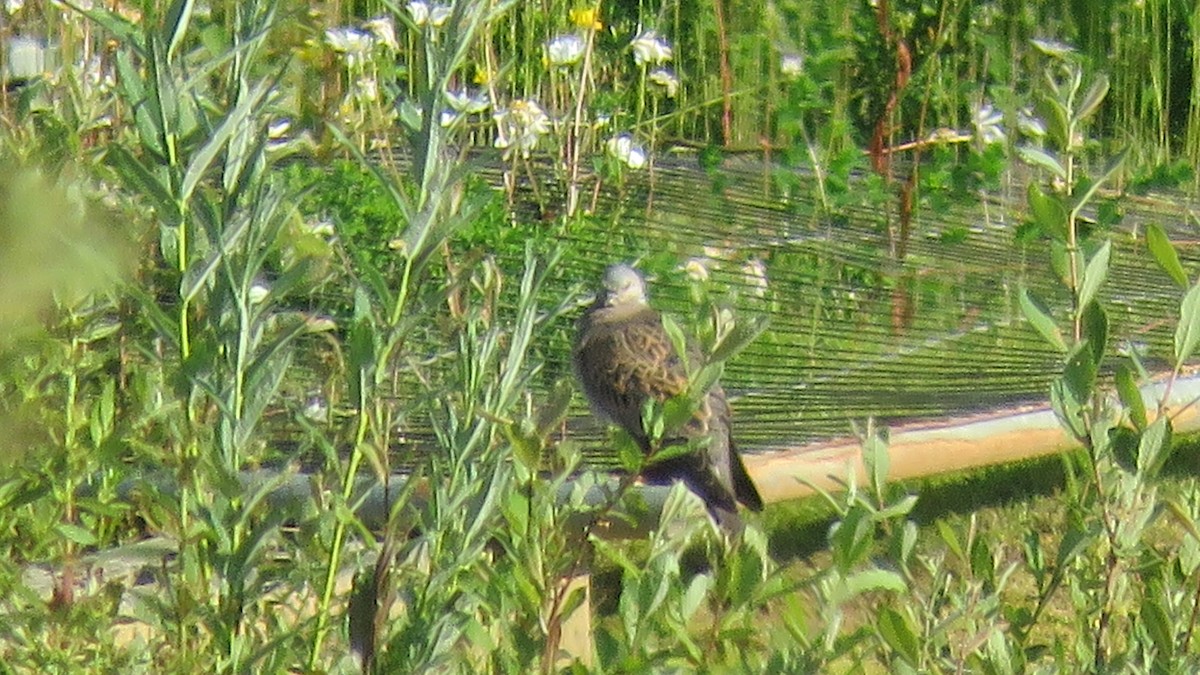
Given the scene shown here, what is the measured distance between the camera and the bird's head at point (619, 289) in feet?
18.4

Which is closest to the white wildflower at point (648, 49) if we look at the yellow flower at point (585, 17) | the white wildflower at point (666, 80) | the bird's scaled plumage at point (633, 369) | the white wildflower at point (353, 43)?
the white wildflower at point (666, 80)

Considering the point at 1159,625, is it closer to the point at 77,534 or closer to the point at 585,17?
the point at 77,534

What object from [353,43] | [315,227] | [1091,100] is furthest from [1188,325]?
[353,43]

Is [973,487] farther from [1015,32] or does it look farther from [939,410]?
[1015,32]

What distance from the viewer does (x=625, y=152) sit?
658 cm

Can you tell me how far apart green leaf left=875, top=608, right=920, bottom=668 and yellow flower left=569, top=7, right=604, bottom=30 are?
560 cm

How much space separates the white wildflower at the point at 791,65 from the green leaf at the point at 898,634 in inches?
254

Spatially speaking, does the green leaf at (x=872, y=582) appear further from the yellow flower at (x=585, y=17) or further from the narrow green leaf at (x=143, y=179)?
the yellow flower at (x=585, y=17)

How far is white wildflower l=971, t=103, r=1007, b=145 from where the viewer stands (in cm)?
699

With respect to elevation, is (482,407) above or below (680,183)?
above

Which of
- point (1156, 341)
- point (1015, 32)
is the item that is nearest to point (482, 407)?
point (1156, 341)

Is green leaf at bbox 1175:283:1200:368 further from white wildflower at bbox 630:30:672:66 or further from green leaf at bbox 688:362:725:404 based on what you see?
white wildflower at bbox 630:30:672:66

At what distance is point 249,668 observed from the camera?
117cm

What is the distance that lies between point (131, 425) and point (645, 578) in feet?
1.91
